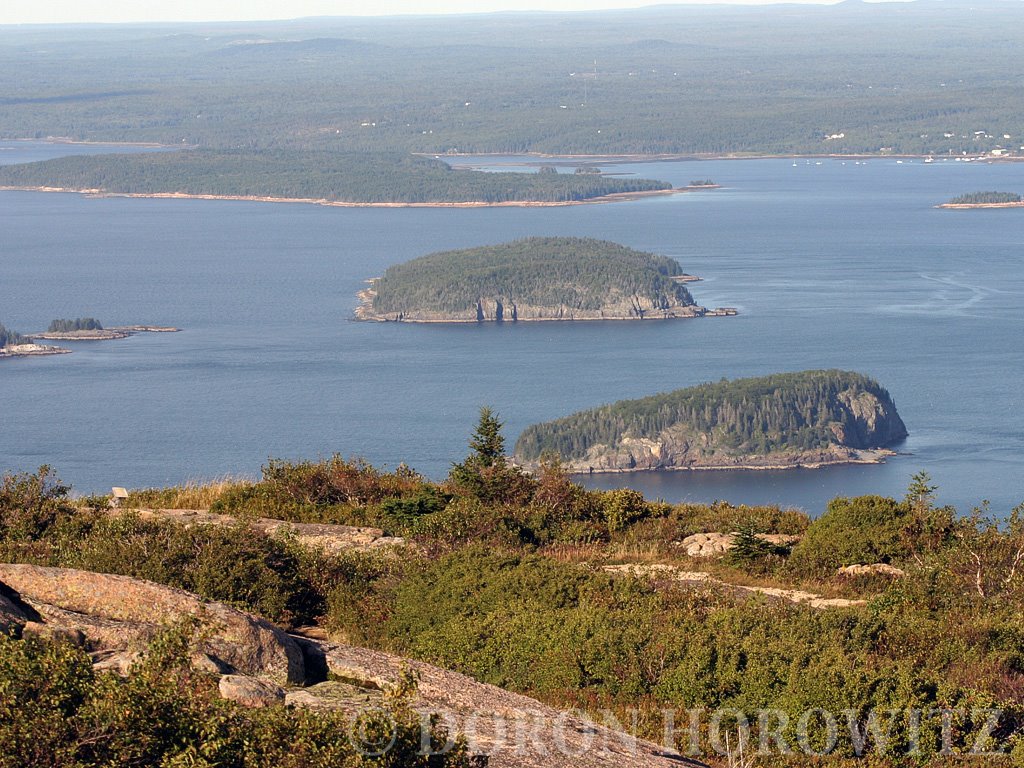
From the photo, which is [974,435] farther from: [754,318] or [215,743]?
[215,743]

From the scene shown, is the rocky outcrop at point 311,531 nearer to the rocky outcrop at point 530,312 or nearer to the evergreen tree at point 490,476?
the evergreen tree at point 490,476

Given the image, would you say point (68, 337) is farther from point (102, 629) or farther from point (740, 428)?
point (102, 629)

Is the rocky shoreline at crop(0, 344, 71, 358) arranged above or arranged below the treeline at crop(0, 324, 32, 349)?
below

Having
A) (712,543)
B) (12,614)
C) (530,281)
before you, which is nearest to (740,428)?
(530,281)

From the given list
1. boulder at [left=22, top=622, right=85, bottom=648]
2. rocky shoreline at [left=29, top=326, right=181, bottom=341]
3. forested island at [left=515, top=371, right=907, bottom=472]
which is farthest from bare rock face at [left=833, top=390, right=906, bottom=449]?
boulder at [left=22, top=622, right=85, bottom=648]

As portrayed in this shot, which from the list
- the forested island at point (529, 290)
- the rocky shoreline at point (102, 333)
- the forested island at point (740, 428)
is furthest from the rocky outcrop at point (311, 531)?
the forested island at point (529, 290)

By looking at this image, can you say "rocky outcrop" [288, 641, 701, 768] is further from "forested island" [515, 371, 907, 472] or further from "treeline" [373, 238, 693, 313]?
"treeline" [373, 238, 693, 313]

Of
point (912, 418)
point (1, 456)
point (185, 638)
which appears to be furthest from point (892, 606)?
point (912, 418)
